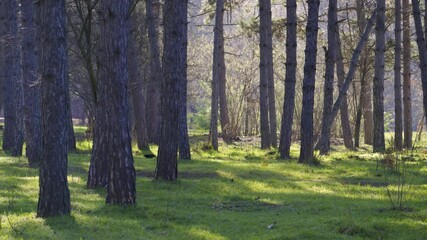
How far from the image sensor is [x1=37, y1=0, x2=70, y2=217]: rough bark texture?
1133 cm

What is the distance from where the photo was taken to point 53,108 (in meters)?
11.4

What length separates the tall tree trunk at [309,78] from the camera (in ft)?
68.5

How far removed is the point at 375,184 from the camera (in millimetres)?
16656

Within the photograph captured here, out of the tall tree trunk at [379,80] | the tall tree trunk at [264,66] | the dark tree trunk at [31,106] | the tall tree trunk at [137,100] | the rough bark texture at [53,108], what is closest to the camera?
the rough bark texture at [53,108]

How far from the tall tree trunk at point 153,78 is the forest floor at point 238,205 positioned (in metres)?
9.31

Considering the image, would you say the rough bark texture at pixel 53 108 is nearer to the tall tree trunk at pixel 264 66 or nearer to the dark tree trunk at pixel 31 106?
the dark tree trunk at pixel 31 106

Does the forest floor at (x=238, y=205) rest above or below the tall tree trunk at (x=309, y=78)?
below

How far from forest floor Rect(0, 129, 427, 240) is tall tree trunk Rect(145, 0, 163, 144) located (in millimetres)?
9314

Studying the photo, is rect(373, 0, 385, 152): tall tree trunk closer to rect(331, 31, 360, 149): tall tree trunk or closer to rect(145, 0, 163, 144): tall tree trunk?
rect(331, 31, 360, 149): tall tree trunk

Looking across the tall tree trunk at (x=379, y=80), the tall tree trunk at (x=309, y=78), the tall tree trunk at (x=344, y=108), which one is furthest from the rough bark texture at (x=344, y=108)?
the tall tree trunk at (x=309, y=78)

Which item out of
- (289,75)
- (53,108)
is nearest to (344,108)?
(289,75)

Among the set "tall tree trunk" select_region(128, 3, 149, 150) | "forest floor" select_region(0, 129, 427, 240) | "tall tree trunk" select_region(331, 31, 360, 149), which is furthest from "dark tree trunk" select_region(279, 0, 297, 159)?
"tall tree trunk" select_region(331, 31, 360, 149)

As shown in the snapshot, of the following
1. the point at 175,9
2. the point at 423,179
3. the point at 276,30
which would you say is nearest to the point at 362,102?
the point at 276,30

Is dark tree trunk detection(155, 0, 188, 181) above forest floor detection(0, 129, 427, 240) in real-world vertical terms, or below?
above
